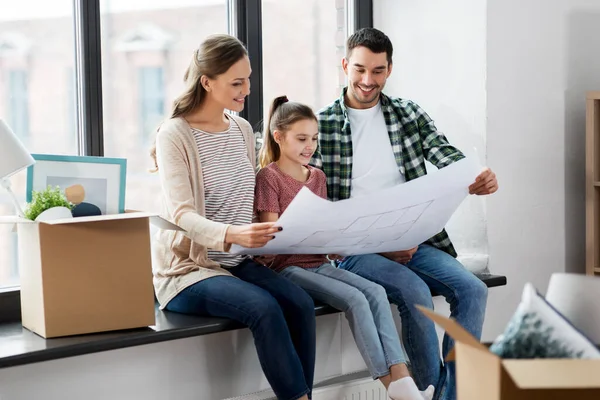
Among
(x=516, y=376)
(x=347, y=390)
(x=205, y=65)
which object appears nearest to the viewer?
(x=516, y=376)

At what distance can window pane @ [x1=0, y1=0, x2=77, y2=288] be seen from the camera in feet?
7.51

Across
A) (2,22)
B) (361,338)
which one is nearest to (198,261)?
(361,338)

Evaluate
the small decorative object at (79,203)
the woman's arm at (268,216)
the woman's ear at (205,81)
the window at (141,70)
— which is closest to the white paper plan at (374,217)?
the woman's arm at (268,216)

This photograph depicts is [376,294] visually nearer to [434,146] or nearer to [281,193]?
[281,193]

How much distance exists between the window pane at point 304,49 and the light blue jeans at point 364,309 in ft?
Answer: 2.49

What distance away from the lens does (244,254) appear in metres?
2.13

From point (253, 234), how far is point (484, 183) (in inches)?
28.9

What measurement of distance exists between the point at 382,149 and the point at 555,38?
902 mm

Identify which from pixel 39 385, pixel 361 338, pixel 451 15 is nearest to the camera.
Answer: pixel 39 385

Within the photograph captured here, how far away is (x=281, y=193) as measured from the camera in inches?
89.2

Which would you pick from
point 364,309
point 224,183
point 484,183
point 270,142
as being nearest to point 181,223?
point 224,183

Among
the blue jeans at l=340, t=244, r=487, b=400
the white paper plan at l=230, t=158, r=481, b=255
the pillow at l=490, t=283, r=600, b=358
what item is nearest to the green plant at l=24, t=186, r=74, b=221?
the white paper plan at l=230, t=158, r=481, b=255

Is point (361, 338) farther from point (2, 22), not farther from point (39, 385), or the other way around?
point (2, 22)

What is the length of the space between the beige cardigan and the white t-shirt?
0.59 meters
